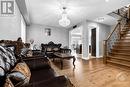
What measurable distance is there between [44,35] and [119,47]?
216 inches

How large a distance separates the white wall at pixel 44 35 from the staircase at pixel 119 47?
4424 millimetres

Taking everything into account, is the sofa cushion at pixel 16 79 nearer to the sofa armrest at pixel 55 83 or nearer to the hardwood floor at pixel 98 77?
the sofa armrest at pixel 55 83

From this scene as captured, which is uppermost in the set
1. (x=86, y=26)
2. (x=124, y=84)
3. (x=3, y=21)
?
(x=86, y=26)

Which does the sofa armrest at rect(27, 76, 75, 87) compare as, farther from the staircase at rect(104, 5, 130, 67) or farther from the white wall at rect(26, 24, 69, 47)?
the white wall at rect(26, 24, 69, 47)

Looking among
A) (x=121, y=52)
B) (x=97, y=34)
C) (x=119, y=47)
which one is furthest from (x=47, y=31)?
(x=121, y=52)

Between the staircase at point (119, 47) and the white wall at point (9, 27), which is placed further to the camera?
the staircase at point (119, 47)

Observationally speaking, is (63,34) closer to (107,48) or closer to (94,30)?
(94,30)

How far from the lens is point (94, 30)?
849 centimetres

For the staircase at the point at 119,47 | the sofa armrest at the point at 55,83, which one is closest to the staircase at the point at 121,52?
the staircase at the point at 119,47

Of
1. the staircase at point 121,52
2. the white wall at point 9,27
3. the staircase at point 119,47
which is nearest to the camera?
the white wall at point 9,27

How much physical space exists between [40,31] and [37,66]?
6.73m

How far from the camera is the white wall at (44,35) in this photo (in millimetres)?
8352

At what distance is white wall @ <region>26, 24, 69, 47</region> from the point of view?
8352 mm

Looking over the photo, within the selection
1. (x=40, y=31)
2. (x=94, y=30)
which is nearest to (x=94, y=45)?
(x=94, y=30)
